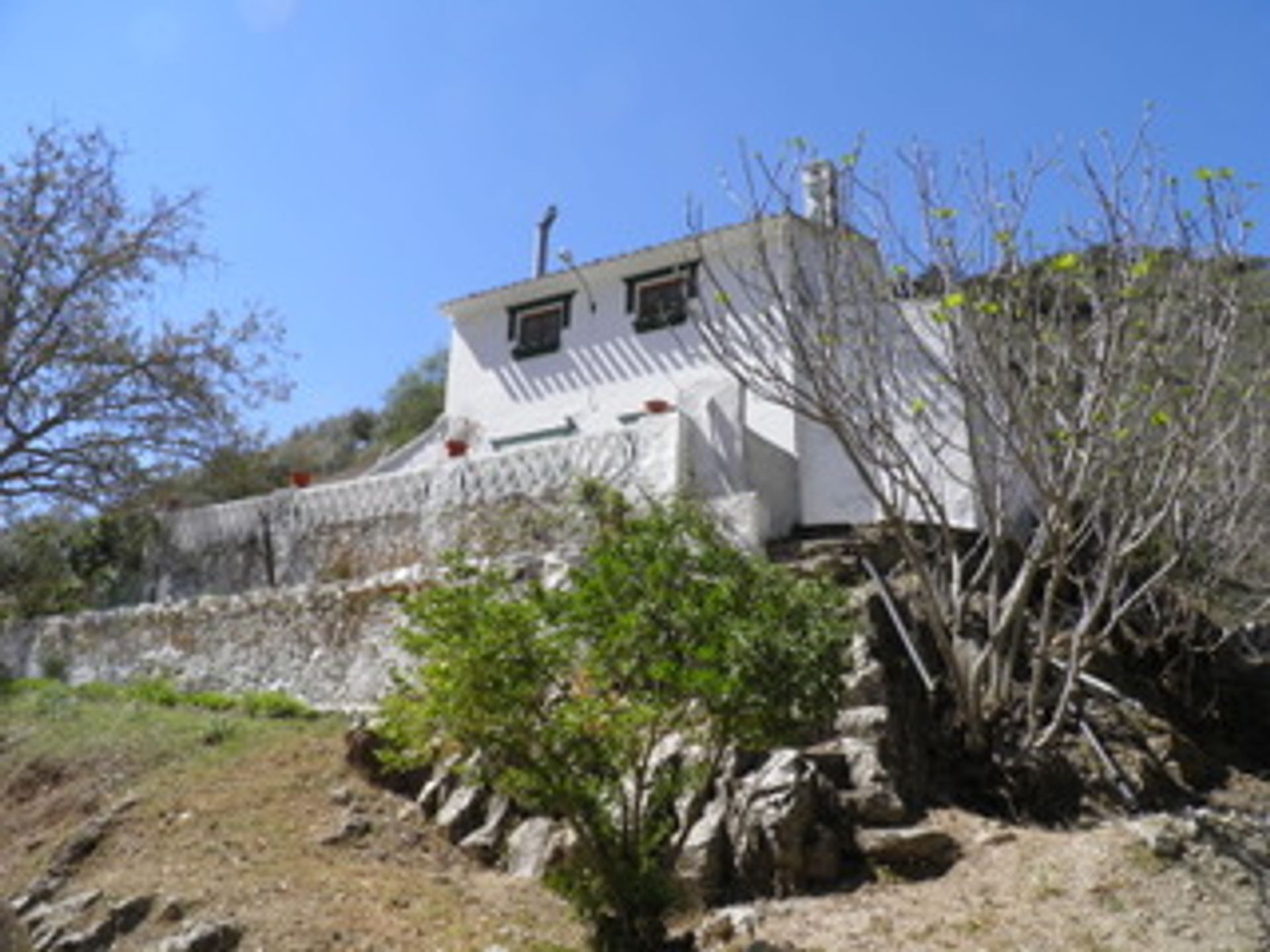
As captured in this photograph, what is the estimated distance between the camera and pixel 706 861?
740cm

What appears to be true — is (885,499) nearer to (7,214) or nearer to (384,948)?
(384,948)

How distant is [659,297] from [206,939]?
14.4 m

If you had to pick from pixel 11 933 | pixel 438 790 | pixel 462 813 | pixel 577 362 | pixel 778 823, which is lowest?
pixel 11 933

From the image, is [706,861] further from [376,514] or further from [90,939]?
[376,514]

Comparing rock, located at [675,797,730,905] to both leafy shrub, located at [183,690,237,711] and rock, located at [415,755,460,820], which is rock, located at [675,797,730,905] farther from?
leafy shrub, located at [183,690,237,711]

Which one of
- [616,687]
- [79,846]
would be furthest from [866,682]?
[79,846]

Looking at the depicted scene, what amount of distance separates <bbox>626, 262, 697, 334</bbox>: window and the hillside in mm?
10339

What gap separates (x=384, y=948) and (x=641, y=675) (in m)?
2.49

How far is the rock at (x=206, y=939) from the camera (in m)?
6.77

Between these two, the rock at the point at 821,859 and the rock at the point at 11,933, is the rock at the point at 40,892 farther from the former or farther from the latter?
the rock at the point at 821,859

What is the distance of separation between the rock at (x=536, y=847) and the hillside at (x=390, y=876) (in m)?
0.13

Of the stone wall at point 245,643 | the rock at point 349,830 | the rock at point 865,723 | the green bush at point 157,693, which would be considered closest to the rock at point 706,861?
the rock at point 865,723

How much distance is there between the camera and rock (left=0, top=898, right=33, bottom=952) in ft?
21.0

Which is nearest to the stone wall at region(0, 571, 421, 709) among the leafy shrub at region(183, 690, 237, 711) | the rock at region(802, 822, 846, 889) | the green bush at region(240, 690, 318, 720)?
Result: the green bush at region(240, 690, 318, 720)
